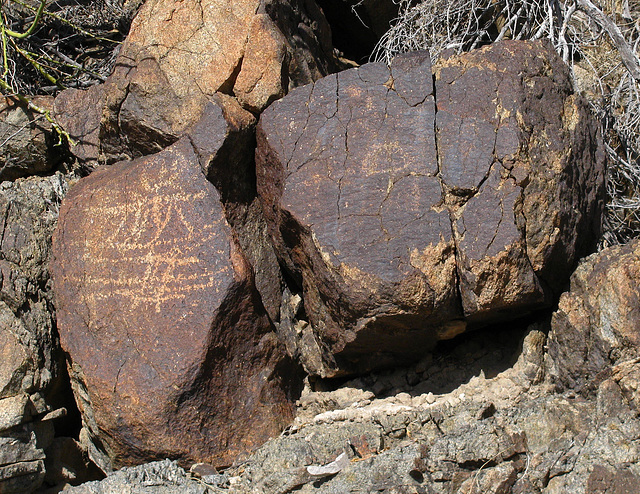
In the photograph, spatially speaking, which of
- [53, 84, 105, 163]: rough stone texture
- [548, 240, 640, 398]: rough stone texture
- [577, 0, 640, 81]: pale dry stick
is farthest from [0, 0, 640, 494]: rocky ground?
[577, 0, 640, 81]: pale dry stick

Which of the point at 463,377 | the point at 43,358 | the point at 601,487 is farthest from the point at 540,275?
the point at 43,358

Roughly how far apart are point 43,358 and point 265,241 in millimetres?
1217

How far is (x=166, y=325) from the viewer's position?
3086 millimetres

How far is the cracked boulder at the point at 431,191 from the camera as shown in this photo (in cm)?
288

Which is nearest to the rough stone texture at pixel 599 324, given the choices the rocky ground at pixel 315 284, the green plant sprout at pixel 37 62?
the rocky ground at pixel 315 284

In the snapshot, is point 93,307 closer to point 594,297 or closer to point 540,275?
point 540,275

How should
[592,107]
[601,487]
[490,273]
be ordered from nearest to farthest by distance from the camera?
[601,487], [490,273], [592,107]

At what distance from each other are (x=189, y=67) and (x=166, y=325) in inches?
50.5

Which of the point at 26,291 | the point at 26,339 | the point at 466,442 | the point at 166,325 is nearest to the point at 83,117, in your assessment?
the point at 26,291

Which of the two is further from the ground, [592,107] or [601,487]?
[592,107]

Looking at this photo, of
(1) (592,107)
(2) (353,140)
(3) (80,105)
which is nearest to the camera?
(2) (353,140)

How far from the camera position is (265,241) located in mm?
3500

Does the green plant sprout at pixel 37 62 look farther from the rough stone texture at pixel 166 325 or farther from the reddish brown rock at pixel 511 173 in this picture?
the reddish brown rock at pixel 511 173

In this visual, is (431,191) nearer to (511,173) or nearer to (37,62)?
(511,173)
